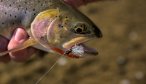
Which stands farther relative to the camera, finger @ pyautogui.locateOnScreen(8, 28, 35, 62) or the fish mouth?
finger @ pyautogui.locateOnScreen(8, 28, 35, 62)

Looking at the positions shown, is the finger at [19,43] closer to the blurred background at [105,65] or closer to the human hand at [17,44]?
the human hand at [17,44]

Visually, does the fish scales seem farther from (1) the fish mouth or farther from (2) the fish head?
(1) the fish mouth

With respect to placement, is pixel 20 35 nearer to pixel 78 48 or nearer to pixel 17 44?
pixel 17 44

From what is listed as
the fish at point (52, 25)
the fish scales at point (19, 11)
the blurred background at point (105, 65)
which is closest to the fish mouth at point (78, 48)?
the fish at point (52, 25)

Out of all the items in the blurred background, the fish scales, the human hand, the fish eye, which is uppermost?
the fish scales

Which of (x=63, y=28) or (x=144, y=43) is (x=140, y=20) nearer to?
(x=144, y=43)

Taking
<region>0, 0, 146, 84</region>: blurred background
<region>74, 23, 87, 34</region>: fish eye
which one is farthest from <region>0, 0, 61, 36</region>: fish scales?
<region>0, 0, 146, 84</region>: blurred background
